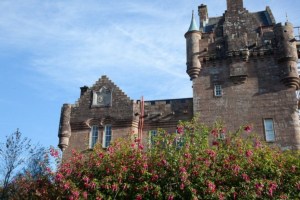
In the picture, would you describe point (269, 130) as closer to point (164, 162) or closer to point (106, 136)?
point (106, 136)

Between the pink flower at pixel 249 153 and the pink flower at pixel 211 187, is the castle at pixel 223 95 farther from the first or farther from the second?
the pink flower at pixel 211 187

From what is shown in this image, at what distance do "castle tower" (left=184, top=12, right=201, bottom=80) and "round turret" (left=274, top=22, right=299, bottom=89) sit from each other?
6.21 meters

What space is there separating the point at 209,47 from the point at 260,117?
23.7ft

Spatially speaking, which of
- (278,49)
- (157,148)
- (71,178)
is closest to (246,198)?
(157,148)

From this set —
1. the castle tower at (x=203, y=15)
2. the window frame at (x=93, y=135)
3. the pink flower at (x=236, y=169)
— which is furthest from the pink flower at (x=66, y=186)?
the castle tower at (x=203, y=15)

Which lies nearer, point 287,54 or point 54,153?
point 54,153

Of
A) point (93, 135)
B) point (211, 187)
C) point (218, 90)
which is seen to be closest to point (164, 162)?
point (211, 187)

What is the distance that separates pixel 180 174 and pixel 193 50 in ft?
56.0

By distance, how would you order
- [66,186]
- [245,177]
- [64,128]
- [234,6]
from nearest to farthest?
[245,177] → [66,186] → [64,128] → [234,6]

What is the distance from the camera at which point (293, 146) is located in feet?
96.6

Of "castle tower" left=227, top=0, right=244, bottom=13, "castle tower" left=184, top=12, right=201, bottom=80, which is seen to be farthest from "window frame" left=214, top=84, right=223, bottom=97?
"castle tower" left=227, top=0, right=244, bottom=13

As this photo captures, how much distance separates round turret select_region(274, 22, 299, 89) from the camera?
1232 inches

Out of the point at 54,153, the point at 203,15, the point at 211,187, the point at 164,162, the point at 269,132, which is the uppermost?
the point at 203,15

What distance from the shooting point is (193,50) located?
3412 centimetres
